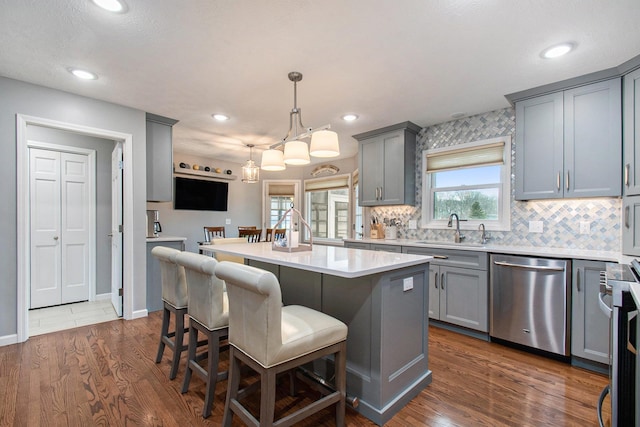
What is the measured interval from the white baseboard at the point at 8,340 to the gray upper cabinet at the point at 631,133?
18.1ft

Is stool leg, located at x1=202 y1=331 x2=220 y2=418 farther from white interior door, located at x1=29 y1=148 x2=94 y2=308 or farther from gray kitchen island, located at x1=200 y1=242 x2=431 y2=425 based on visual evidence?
white interior door, located at x1=29 y1=148 x2=94 y2=308

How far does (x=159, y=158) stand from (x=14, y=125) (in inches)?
51.9

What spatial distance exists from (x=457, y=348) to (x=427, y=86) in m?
2.52

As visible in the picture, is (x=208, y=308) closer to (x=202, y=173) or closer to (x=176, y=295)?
(x=176, y=295)

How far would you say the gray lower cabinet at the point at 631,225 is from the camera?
234 cm

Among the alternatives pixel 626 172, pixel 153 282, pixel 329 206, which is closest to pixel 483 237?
pixel 626 172

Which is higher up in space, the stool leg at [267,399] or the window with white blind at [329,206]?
the window with white blind at [329,206]

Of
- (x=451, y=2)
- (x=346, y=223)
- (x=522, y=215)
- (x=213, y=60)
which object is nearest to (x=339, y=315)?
(x=451, y=2)

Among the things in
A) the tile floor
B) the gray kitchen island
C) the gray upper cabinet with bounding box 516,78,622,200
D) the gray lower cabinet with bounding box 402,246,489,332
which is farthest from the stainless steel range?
the tile floor

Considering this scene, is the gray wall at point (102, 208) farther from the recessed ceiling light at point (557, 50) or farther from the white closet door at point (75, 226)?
the recessed ceiling light at point (557, 50)

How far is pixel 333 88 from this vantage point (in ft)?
9.65

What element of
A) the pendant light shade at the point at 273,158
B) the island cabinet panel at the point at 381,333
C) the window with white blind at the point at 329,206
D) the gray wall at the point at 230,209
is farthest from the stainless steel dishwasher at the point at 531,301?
the gray wall at the point at 230,209

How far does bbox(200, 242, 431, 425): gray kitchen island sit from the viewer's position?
5.74 feet

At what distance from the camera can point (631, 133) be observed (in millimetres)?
2387
